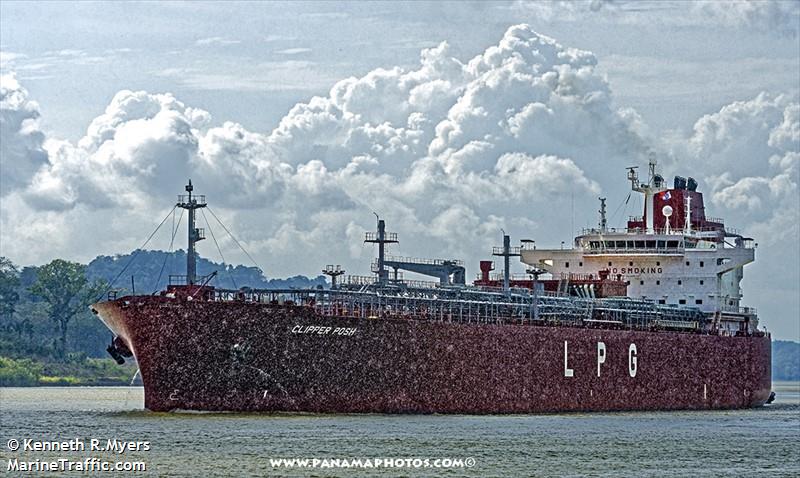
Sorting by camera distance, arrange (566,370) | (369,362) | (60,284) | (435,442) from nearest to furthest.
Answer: (435,442), (369,362), (566,370), (60,284)

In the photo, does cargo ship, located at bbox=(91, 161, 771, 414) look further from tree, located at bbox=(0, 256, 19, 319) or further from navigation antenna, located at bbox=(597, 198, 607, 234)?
tree, located at bbox=(0, 256, 19, 319)

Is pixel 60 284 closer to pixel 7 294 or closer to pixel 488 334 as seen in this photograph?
Result: pixel 7 294

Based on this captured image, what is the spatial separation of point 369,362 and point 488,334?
21.5 feet

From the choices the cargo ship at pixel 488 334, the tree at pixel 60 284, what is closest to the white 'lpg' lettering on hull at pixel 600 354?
the cargo ship at pixel 488 334

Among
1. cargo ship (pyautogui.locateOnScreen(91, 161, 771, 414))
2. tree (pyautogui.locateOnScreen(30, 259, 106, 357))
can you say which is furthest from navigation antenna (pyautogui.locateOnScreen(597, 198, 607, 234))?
tree (pyautogui.locateOnScreen(30, 259, 106, 357))

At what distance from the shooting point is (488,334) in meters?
58.8

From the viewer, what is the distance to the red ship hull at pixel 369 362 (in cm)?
5059

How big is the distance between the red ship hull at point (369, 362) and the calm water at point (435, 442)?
823 millimetres

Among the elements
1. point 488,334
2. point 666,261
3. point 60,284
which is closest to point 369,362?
point 488,334

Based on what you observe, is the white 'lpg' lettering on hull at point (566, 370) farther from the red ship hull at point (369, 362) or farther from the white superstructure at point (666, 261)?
the white superstructure at point (666, 261)

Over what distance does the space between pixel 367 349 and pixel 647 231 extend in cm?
2547

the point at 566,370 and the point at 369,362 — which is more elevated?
the point at 566,370

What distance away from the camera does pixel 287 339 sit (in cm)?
5150

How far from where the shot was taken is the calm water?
136 ft
